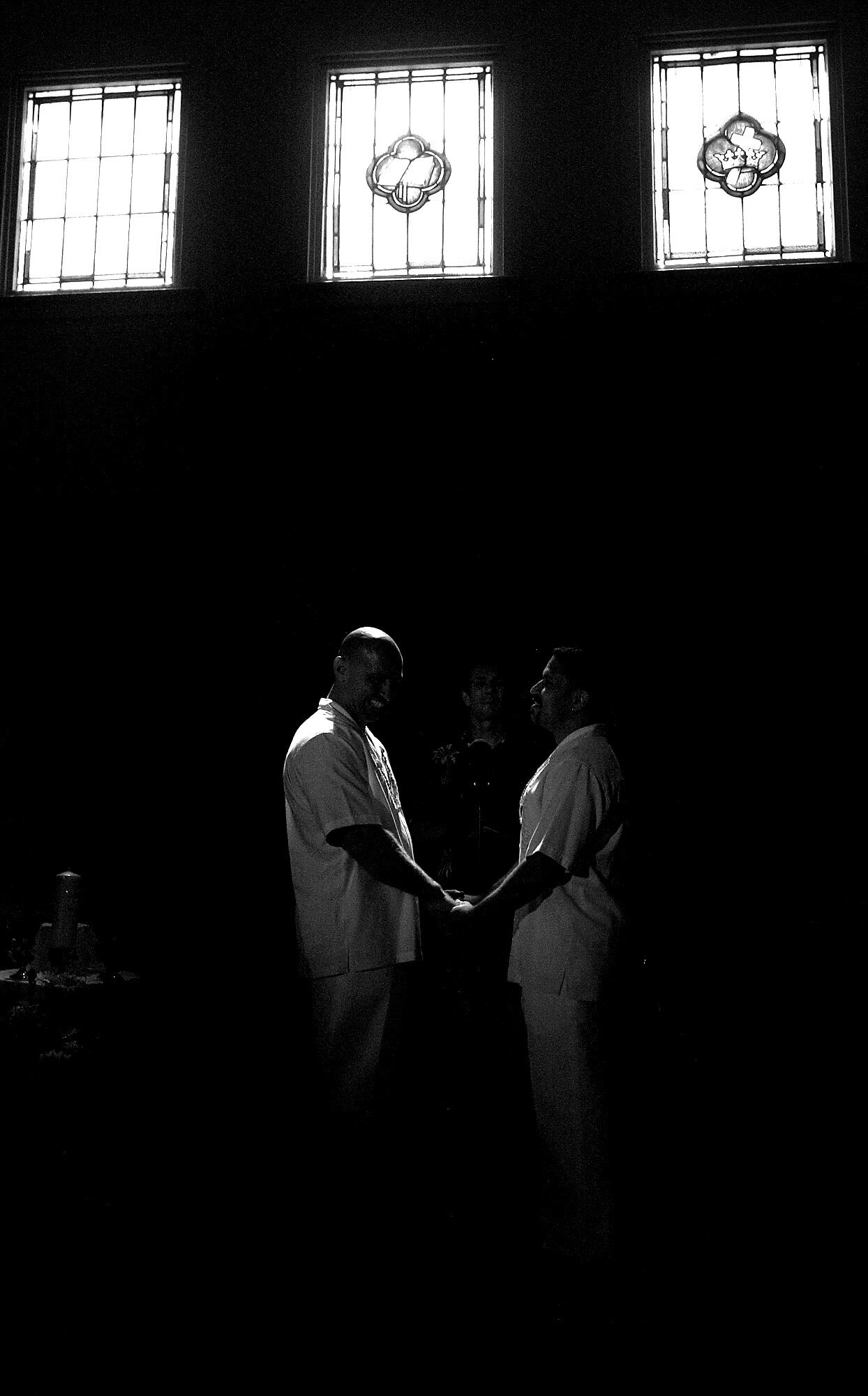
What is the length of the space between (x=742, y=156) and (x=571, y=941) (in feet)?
14.4

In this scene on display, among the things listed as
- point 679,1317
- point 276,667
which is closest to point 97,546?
point 276,667

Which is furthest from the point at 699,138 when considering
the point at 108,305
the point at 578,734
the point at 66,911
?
the point at 66,911

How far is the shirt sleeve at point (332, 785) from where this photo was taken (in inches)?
125

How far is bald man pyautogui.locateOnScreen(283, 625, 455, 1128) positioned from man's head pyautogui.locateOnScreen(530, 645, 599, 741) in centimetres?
57

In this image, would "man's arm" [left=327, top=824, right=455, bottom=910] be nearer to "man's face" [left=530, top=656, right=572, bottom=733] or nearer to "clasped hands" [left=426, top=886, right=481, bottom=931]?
"clasped hands" [left=426, top=886, right=481, bottom=931]

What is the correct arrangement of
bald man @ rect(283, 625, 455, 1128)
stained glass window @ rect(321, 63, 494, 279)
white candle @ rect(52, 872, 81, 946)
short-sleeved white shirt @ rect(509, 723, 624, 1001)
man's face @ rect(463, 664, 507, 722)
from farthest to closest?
stained glass window @ rect(321, 63, 494, 279) → man's face @ rect(463, 664, 507, 722) → white candle @ rect(52, 872, 81, 946) → bald man @ rect(283, 625, 455, 1128) → short-sleeved white shirt @ rect(509, 723, 624, 1001)

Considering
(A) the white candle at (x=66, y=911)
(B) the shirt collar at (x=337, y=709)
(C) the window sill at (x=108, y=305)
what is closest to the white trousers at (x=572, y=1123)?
(B) the shirt collar at (x=337, y=709)

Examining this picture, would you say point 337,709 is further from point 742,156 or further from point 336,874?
point 742,156

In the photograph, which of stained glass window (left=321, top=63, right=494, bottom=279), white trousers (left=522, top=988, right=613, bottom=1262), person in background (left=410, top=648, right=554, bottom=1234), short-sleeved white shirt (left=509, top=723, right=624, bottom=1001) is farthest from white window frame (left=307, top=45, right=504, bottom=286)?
white trousers (left=522, top=988, right=613, bottom=1262)

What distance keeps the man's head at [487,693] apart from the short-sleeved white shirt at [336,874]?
43.2 inches

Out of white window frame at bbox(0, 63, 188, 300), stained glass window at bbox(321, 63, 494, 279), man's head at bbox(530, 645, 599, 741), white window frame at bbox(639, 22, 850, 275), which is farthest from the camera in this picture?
white window frame at bbox(0, 63, 188, 300)

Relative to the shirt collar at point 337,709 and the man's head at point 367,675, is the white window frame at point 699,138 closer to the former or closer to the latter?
the man's head at point 367,675

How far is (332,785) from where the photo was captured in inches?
126

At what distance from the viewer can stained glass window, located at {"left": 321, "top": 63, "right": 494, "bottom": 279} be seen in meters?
5.66
